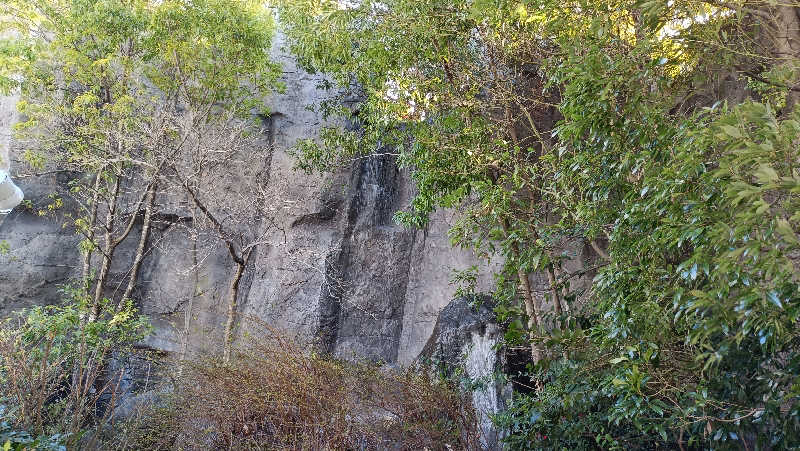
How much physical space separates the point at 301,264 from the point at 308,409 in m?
4.08

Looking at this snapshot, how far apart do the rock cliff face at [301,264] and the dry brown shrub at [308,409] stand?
3.04 metres

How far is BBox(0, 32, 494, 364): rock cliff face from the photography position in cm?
916

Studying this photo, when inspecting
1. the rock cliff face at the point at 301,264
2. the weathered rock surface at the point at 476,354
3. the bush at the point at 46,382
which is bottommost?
the bush at the point at 46,382

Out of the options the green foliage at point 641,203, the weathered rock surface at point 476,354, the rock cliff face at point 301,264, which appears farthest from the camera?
the rock cliff face at point 301,264

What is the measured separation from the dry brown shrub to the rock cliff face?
120 inches

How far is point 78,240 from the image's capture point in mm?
9859

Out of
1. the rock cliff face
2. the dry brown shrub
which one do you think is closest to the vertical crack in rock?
the rock cliff face

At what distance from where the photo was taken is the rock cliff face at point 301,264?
9.16 metres

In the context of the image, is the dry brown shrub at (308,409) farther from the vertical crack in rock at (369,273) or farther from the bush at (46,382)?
the vertical crack in rock at (369,273)

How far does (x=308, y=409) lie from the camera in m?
5.33

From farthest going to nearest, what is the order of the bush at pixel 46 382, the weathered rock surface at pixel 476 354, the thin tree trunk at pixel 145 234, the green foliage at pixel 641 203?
the thin tree trunk at pixel 145 234 < the weathered rock surface at pixel 476 354 < the bush at pixel 46 382 < the green foliage at pixel 641 203

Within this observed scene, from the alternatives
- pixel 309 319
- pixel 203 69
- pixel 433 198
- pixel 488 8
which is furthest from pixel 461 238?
pixel 203 69

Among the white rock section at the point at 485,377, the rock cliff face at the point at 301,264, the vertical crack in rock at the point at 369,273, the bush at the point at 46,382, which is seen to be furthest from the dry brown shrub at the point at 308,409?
the vertical crack in rock at the point at 369,273

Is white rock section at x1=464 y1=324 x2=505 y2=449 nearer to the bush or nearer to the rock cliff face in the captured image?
the rock cliff face
